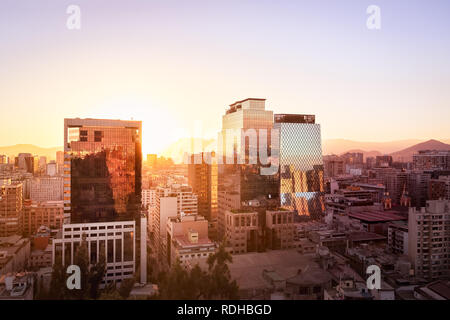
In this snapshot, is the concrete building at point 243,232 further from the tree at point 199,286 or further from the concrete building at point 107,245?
the tree at point 199,286

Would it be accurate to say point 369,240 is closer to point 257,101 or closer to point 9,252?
point 257,101

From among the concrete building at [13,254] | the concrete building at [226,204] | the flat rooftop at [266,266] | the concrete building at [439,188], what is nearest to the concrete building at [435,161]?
the concrete building at [439,188]

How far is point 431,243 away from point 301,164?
427 inches

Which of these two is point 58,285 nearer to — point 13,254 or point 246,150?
point 13,254

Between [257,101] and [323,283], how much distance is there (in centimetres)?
1096

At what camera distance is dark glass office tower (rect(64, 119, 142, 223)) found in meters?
8.67

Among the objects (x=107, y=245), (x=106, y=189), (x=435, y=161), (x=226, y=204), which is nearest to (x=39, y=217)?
(x=106, y=189)

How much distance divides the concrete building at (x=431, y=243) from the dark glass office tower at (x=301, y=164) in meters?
9.78

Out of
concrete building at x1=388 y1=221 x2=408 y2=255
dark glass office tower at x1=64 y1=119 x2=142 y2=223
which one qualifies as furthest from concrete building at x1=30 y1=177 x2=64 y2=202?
concrete building at x1=388 y1=221 x2=408 y2=255

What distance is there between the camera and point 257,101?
14.7 metres

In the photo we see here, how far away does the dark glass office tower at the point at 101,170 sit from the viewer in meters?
8.67

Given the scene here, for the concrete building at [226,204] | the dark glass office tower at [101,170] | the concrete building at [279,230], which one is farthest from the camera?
the concrete building at [226,204]

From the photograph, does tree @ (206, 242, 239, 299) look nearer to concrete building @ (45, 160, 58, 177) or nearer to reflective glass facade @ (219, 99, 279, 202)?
reflective glass facade @ (219, 99, 279, 202)
